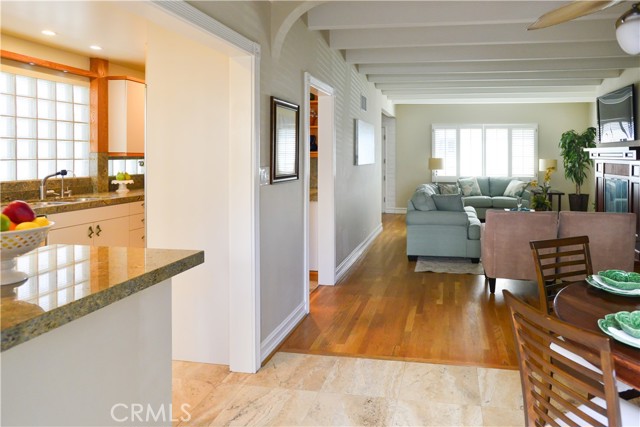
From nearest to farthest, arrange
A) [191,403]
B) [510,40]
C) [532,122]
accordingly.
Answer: [191,403]
[510,40]
[532,122]

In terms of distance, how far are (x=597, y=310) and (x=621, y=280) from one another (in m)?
0.44

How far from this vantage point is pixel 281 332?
3.85 m

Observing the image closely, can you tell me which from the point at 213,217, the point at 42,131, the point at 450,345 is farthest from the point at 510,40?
the point at 42,131

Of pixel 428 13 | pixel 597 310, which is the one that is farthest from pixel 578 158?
pixel 597 310

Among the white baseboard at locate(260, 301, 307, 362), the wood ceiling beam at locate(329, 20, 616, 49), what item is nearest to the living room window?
the wood ceiling beam at locate(329, 20, 616, 49)

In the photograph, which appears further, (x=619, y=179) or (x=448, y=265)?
(x=619, y=179)

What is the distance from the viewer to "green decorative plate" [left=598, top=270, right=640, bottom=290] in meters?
2.34

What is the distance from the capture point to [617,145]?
304 inches

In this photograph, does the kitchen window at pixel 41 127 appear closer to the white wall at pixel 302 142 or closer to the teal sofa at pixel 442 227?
the white wall at pixel 302 142

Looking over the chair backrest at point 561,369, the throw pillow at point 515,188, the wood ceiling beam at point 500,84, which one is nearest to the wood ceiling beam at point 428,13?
the chair backrest at point 561,369

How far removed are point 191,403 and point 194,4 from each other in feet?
6.84

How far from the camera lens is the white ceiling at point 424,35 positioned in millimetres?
4086

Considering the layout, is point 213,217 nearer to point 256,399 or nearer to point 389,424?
A: point 256,399

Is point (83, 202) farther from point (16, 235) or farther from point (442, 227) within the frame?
point (442, 227)
